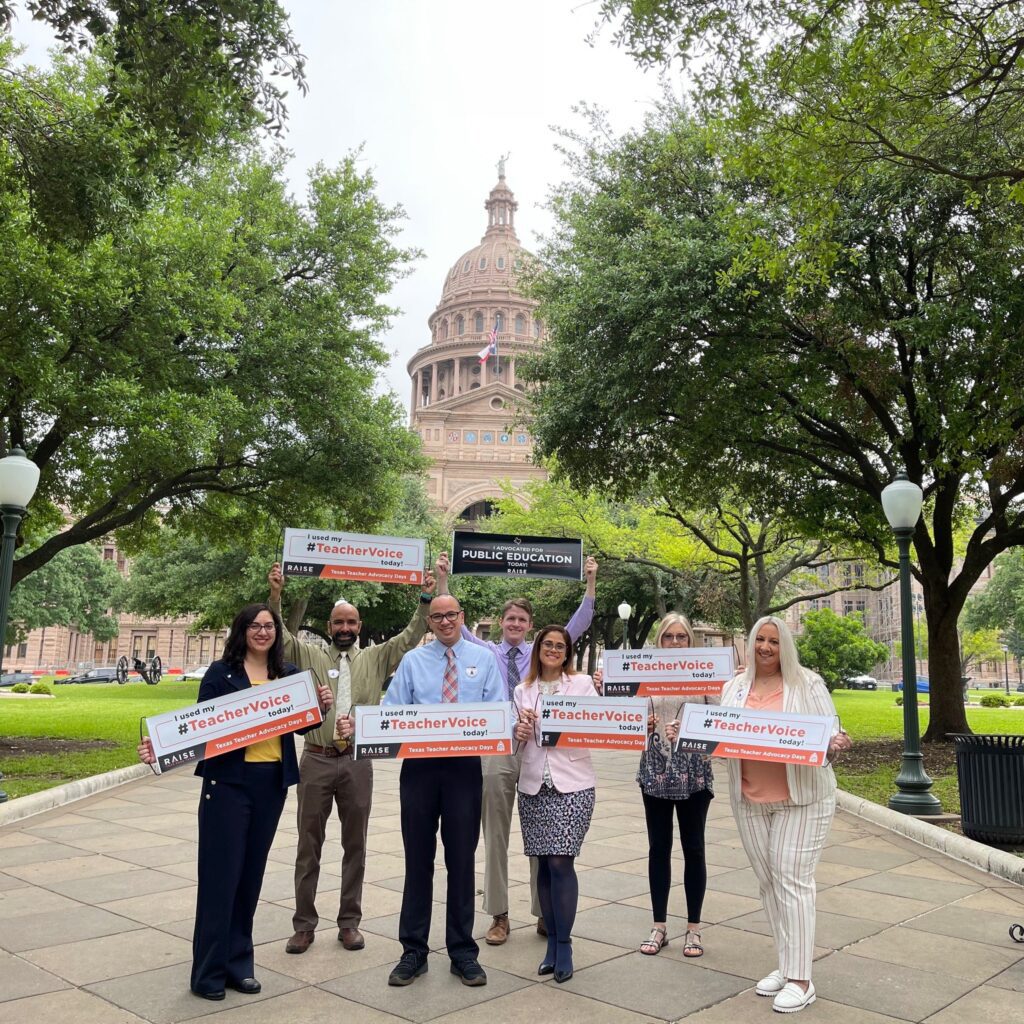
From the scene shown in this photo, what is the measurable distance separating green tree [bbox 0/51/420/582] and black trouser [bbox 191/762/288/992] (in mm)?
8481

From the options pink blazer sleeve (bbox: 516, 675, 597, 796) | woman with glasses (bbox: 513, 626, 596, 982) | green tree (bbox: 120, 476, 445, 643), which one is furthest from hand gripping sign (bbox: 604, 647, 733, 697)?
green tree (bbox: 120, 476, 445, 643)

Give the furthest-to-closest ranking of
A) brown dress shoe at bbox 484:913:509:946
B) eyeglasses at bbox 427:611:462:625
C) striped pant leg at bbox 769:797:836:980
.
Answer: brown dress shoe at bbox 484:913:509:946 → eyeglasses at bbox 427:611:462:625 → striped pant leg at bbox 769:797:836:980

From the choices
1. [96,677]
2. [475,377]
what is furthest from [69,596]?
[475,377]

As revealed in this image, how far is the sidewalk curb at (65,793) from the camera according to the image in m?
10.1

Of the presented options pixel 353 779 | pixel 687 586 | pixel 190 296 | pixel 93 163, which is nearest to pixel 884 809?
pixel 353 779

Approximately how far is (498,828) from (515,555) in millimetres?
2193

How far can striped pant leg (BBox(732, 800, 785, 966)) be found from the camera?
5.02 meters

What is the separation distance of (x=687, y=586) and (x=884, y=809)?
26365 mm

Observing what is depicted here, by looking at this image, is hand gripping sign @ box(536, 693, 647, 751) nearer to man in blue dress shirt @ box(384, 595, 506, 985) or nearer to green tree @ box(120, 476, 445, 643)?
man in blue dress shirt @ box(384, 595, 506, 985)

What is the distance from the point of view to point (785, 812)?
16.4 ft

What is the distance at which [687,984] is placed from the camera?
509 cm

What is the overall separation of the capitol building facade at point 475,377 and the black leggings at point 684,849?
77.6m

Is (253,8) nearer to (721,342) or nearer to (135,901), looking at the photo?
(135,901)

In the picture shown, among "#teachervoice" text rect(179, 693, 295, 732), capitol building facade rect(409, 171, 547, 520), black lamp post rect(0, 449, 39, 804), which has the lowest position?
"#teachervoice" text rect(179, 693, 295, 732)
